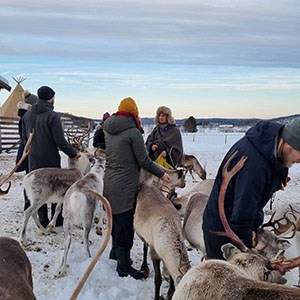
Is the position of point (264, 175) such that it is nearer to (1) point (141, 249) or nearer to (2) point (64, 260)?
(2) point (64, 260)

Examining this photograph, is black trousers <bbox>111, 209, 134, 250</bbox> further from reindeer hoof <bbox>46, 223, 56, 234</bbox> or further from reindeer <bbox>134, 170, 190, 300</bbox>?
reindeer hoof <bbox>46, 223, 56, 234</bbox>

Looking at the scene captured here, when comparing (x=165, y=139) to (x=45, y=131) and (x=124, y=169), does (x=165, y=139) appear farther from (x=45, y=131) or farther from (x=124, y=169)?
(x=124, y=169)

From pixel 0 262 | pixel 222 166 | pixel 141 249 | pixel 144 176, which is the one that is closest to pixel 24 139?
pixel 144 176

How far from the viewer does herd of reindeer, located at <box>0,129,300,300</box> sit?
268 cm

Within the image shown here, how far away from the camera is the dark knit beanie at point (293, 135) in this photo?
302 cm

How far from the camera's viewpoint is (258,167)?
3.14 meters

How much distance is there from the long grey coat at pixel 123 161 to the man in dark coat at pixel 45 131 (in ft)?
6.00

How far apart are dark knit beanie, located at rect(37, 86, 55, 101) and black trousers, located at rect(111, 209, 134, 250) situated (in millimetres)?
2562

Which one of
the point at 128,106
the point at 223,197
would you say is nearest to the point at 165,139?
the point at 128,106

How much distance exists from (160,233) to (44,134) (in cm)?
316

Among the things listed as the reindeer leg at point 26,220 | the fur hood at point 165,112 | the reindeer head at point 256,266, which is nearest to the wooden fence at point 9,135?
the fur hood at point 165,112

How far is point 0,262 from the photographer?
347 cm

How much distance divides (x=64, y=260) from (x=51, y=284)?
47cm

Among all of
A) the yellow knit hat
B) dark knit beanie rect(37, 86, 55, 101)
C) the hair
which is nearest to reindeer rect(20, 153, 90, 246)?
dark knit beanie rect(37, 86, 55, 101)
